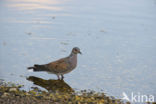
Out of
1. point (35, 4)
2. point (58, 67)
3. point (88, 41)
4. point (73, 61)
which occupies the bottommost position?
point (58, 67)

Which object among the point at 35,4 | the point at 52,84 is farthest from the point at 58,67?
the point at 35,4

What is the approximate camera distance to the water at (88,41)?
354 inches

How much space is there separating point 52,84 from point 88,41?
10.8ft

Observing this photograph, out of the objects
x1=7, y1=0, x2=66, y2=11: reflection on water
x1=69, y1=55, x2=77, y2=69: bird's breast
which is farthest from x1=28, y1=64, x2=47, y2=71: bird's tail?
x1=7, y1=0, x2=66, y2=11: reflection on water

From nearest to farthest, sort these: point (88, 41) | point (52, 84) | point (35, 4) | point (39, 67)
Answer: point (52, 84) < point (39, 67) < point (88, 41) < point (35, 4)

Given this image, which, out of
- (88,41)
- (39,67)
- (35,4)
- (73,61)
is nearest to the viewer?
(39,67)

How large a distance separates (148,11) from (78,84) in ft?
26.9

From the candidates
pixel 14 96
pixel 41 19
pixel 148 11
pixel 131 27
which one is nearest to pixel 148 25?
pixel 131 27

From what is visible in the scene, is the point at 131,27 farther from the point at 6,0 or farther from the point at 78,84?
the point at 6,0

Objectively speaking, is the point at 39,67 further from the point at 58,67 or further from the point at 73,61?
the point at 73,61

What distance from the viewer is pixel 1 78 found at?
8.78 m

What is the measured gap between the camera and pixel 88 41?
1173 cm

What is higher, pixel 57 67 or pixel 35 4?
pixel 35 4

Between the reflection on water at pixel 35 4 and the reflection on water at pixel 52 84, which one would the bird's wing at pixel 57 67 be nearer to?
the reflection on water at pixel 52 84
